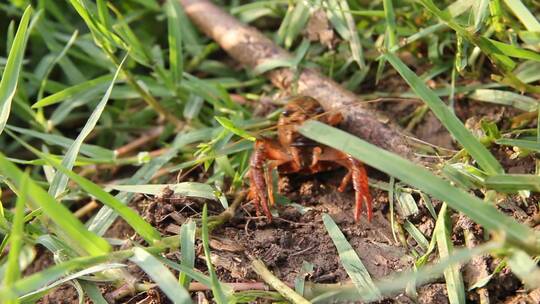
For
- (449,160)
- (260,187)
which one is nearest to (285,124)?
(260,187)

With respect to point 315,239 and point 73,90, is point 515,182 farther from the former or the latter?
point 73,90

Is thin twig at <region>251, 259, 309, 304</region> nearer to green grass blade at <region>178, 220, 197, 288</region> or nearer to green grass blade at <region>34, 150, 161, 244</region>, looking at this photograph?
green grass blade at <region>178, 220, 197, 288</region>

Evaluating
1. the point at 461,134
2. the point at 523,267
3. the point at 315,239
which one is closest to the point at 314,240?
the point at 315,239

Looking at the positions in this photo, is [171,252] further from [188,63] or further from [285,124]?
[188,63]

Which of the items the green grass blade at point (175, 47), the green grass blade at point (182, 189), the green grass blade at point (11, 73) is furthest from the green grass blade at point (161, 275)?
the green grass blade at point (175, 47)

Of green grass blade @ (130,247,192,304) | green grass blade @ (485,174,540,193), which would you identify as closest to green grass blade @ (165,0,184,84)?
green grass blade @ (130,247,192,304)

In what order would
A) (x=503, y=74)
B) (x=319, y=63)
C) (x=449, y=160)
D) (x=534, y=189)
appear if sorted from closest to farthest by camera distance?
(x=534, y=189) → (x=449, y=160) → (x=503, y=74) → (x=319, y=63)
